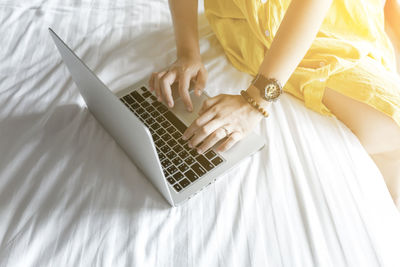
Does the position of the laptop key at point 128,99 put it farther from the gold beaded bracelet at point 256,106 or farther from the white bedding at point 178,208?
the gold beaded bracelet at point 256,106

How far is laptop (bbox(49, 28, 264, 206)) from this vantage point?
509 mm

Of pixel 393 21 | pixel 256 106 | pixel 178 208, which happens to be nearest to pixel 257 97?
pixel 256 106

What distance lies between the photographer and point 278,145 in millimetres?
695

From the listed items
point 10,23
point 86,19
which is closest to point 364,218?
point 86,19

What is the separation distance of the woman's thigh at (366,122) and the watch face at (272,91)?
15 centimetres

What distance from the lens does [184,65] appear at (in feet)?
2.59

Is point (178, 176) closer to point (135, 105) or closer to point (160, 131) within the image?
point (160, 131)

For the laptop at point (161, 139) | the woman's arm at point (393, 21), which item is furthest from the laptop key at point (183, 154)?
the woman's arm at point (393, 21)

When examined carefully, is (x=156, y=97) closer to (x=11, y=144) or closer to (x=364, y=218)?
(x=11, y=144)

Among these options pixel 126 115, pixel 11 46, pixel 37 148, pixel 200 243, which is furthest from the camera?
pixel 11 46

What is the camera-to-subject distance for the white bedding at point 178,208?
0.55m

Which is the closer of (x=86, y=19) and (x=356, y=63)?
(x=356, y=63)

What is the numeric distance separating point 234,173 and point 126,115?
301mm

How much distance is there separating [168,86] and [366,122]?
1.66 ft
